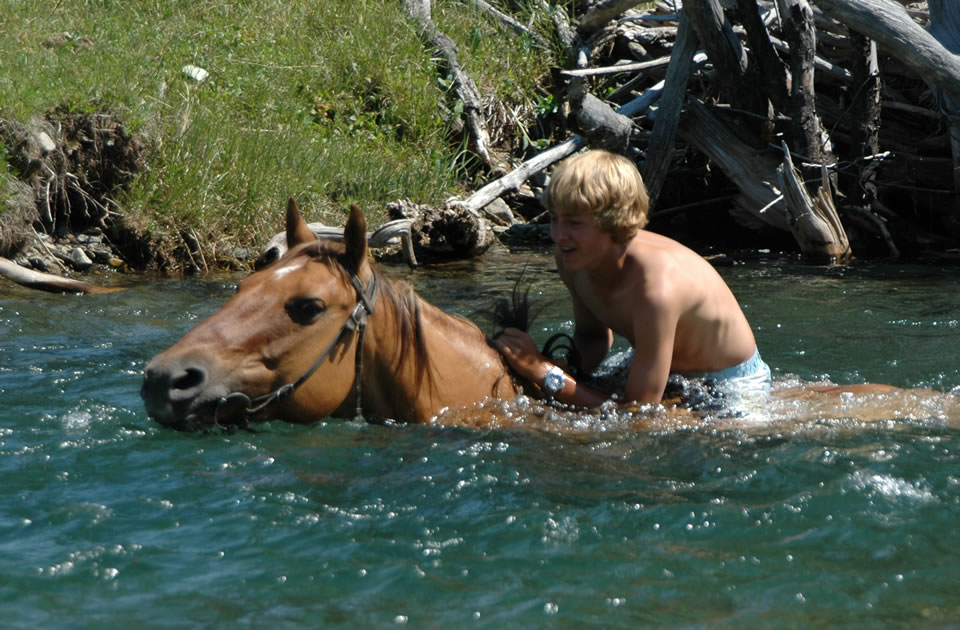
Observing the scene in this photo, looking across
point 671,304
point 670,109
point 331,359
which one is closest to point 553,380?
point 671,304

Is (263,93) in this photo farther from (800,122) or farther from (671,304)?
(671,304)

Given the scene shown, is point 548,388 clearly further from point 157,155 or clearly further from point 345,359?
point 157,155

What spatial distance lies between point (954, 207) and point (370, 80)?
581 centimetres

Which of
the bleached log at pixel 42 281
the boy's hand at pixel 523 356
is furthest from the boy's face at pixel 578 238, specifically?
the bleached log at pixel 42 281

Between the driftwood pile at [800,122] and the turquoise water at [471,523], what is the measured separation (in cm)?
493

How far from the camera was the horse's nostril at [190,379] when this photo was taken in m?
3.59

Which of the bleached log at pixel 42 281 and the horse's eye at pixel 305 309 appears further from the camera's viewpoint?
the bleached log at pixel 42 281

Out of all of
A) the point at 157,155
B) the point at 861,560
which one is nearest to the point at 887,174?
the point at 157,155

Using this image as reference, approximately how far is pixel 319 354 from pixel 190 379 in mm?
472

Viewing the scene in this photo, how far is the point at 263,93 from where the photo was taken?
10922 mm

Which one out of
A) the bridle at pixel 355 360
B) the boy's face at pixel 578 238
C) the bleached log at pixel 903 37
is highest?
the bleached log at pixel 903 37

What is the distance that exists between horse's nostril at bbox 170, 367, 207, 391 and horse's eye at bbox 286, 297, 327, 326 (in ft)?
1.24

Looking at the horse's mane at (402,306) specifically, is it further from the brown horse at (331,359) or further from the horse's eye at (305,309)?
the horse's eye at (305,309)

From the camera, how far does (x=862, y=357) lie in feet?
21.1
